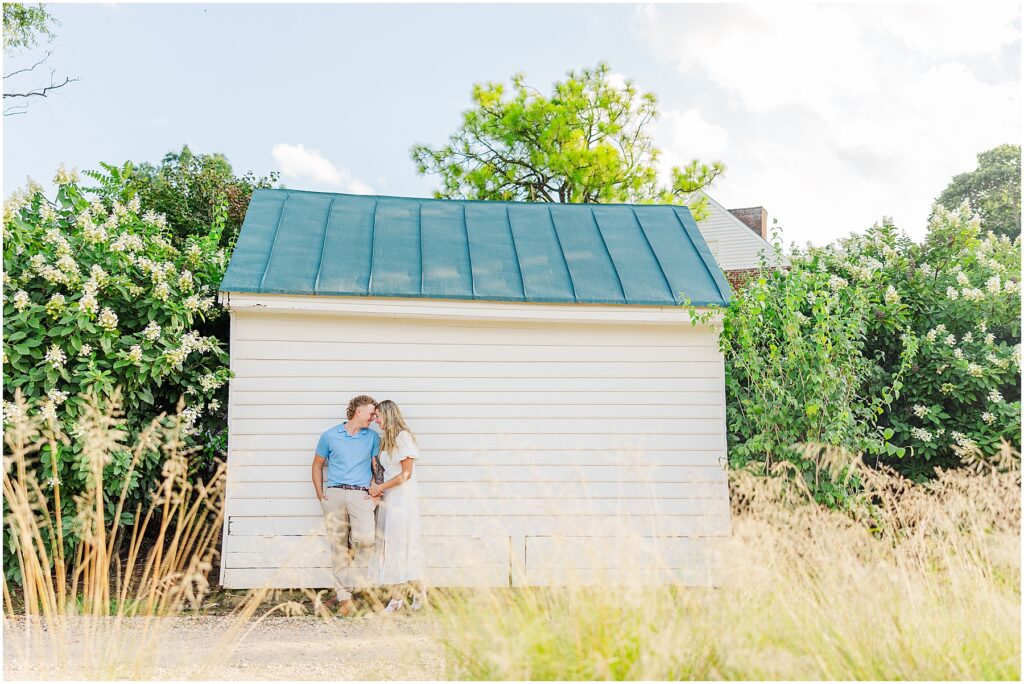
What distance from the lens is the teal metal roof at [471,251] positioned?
6.89 meters

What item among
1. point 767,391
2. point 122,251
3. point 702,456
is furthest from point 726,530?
point 122,251

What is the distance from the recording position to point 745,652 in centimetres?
302

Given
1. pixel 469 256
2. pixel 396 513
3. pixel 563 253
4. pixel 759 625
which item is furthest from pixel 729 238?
pixel 759 625

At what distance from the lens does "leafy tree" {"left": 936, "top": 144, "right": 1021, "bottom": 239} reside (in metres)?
31.9

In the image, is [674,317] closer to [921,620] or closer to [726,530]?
[726,530]

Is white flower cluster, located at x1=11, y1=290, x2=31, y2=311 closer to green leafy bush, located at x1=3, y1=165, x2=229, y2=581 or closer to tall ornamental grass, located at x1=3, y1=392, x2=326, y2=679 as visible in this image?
green leafy bush, located at x1=3, y1=165, x2=229, y2=581

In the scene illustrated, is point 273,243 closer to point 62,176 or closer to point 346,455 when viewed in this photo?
point 62,176

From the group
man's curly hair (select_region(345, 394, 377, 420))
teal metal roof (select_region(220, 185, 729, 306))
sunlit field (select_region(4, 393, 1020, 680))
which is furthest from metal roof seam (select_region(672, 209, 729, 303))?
man's curly hair (select_region(345, 394, 377, 420))

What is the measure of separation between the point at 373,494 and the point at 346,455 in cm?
41

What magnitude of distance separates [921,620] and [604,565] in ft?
4.94

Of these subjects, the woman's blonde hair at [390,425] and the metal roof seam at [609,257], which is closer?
the woman's blonde hair at [390,425]

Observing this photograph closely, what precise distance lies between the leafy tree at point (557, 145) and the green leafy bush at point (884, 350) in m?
13.5

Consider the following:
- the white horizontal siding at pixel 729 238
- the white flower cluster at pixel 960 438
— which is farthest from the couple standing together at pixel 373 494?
the white horizontal siding at pixel 729 238

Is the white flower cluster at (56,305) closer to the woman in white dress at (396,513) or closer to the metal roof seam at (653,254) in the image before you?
the woman in white dress at (396,513)
